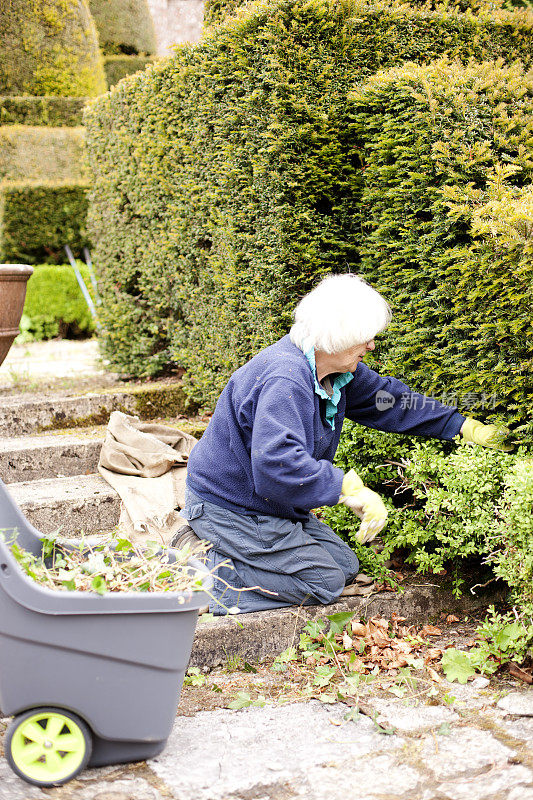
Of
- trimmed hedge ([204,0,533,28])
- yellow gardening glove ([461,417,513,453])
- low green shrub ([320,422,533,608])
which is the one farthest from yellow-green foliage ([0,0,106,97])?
yellow gardening glove ([461,417,513,453])

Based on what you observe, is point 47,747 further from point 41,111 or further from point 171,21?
point 171,21

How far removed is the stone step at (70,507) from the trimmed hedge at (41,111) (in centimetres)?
939

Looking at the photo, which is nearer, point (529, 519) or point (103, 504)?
point (529, 519)

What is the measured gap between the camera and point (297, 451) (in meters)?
2.79

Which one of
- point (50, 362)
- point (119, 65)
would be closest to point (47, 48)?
point (119, 65)

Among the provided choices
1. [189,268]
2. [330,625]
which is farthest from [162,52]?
[330,625]

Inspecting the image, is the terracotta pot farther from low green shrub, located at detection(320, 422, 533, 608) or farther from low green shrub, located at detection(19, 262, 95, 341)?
low green shrub, located at detection(19, 262, 95, 341)

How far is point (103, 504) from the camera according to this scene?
13.1 feet

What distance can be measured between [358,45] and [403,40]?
1.19ft

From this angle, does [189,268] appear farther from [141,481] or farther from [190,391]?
[141,481]

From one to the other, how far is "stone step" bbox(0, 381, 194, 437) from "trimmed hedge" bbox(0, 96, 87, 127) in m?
7.94

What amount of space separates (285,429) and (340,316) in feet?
1.69

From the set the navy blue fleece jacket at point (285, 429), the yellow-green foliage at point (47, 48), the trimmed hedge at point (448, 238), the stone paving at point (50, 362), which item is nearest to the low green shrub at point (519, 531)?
the trimmed hedge at point (448, 238)

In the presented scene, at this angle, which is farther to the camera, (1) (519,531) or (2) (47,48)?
(2) (47,48)
